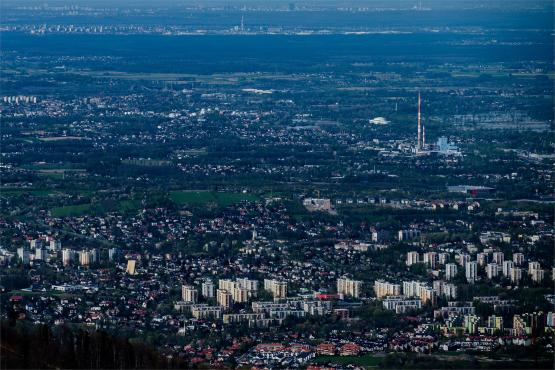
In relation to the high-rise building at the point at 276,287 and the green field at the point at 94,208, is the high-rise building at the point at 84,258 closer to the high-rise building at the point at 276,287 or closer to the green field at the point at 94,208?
the high-rise building at the point at 276,287

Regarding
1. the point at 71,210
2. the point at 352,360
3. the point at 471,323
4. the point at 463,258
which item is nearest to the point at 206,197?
the point at 71,210

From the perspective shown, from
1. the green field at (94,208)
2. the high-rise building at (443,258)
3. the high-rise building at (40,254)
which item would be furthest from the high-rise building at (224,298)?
the green field at (94,208)

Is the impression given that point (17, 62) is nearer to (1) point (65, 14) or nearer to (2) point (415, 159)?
(2) point (415, 159)

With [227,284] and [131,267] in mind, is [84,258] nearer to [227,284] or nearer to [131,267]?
[131,267]

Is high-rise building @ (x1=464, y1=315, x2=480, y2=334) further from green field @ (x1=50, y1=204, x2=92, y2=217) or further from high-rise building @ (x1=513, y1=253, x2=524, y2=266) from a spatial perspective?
green field @ (x1=50, y1=204, x2=92, y2=217)

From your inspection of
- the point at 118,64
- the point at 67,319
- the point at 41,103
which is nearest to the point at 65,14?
the point at 118,64
